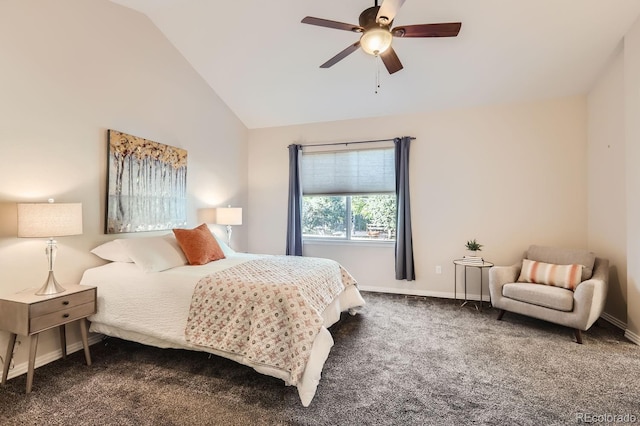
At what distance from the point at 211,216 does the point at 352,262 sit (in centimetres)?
222

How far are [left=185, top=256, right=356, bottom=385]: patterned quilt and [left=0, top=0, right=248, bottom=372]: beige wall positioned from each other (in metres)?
1.36

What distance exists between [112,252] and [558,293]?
13.9 ft

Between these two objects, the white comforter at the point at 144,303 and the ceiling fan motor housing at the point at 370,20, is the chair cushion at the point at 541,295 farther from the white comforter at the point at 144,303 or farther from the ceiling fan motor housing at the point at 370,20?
the ceiling fan motor housing at the point at 370,20

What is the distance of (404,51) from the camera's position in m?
3.46

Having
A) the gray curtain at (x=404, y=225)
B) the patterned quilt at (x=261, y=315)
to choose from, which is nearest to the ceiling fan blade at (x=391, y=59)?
the gray curtain at (x=404, y=225)

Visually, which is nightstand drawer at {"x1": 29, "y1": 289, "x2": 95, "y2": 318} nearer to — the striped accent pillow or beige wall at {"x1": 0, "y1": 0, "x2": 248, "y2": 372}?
beige wall at {"x1": 0, "y1": 0, "x2": 248, "y2": 372}

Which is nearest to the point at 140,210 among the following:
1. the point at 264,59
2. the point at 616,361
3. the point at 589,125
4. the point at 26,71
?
the point at 26,71

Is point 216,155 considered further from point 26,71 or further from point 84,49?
point 26,71

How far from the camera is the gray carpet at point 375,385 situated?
6.08ft

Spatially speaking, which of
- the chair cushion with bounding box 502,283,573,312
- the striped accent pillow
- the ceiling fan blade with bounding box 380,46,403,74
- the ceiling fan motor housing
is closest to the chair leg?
the chair cushion with bounding box 502,283,573,312

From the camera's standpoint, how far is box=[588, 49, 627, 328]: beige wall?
10.4ft

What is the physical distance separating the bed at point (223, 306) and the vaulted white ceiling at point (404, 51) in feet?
7.98

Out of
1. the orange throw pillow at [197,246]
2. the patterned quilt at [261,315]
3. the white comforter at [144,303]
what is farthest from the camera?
the orange throw pillow at [197,246]

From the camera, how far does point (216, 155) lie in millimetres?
4496
